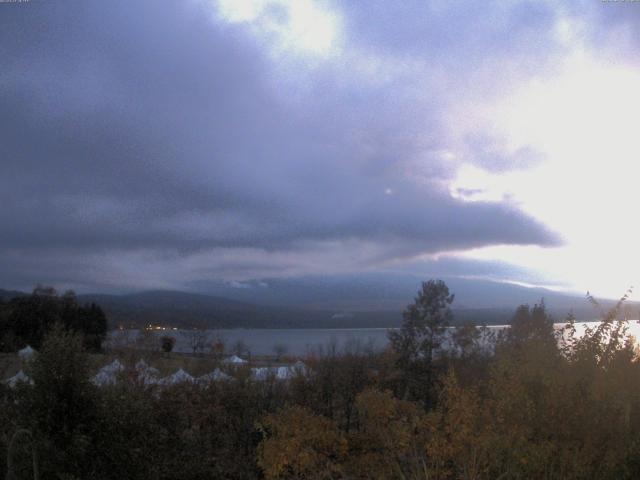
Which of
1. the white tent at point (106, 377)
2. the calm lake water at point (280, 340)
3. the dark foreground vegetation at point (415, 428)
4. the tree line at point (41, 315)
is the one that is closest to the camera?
the dark foreground vegetation at point (415, 428)

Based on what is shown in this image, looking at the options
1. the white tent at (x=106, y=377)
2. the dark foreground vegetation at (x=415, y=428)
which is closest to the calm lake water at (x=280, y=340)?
the dark foreground vegetation at (x=415, y=428)

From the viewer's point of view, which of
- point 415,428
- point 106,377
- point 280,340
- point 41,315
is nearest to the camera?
point 415,428

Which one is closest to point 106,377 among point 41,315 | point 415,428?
point 415,428

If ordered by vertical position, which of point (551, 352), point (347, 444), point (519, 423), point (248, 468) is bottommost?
point (248, 468)

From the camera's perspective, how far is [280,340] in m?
123

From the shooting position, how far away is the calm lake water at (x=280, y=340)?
32.5 metres

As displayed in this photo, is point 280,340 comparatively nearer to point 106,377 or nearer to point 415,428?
point 106,377

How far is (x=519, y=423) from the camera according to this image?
890 centimetres

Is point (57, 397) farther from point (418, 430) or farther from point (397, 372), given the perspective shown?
point (397, 372)

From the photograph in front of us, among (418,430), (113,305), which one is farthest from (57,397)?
(113,305)

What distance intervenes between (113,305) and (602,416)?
122281 mm

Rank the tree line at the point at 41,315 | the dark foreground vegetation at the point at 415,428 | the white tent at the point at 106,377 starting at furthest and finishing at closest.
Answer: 1. the tree line at the point at 41,315
2. the white tent at the point at 106,377
3. the dark foreground vegetation at the point at 415,428

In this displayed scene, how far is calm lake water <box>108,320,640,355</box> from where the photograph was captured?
3248 cm

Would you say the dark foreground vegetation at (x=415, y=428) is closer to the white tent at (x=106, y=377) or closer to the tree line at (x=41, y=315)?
the white tent at (x=106, y=377)
